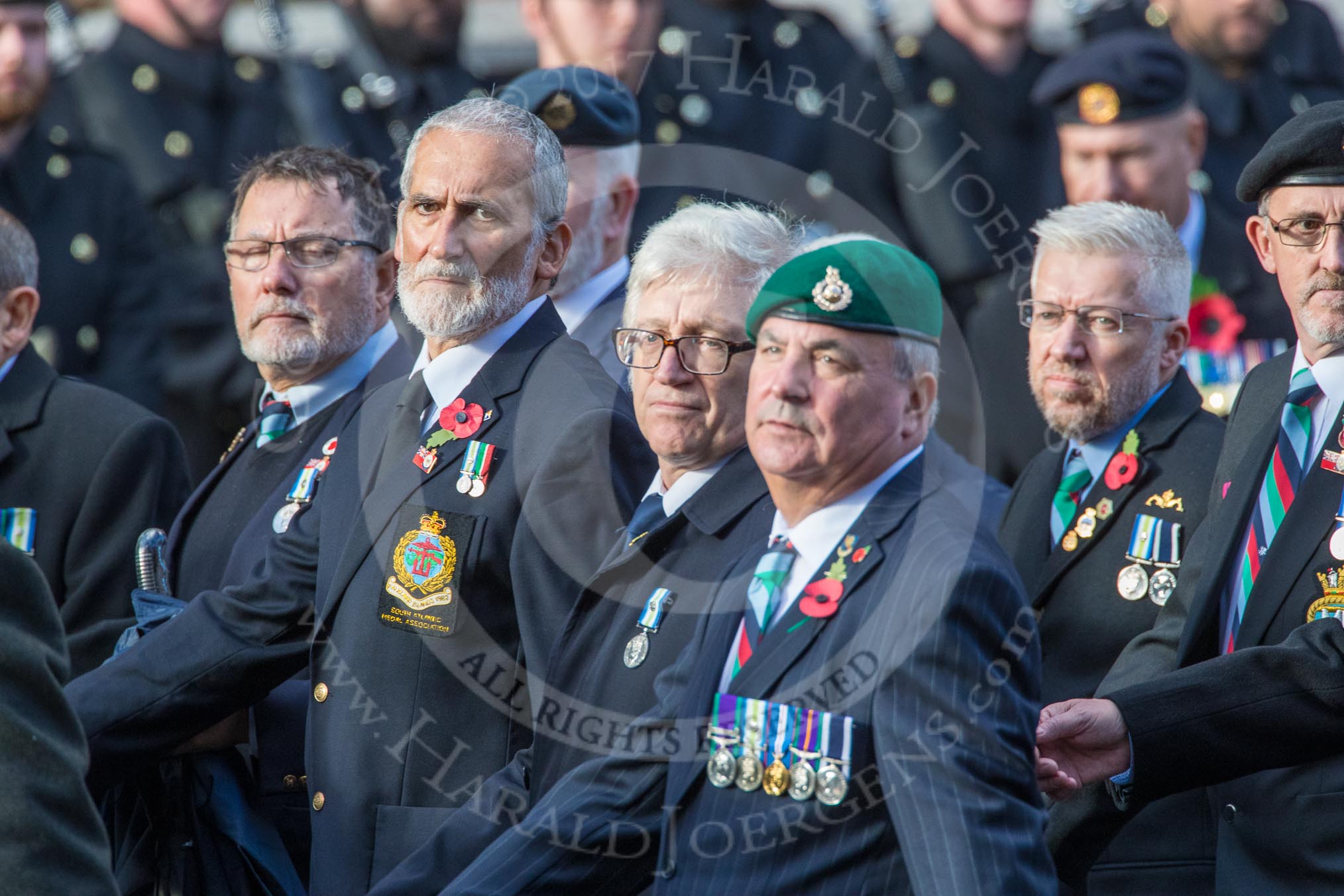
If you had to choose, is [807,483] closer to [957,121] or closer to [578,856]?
[578,856]

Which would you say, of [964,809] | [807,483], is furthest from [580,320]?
[964,809]

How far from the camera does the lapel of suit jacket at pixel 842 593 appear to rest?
109 inches

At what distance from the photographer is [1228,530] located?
3586mm

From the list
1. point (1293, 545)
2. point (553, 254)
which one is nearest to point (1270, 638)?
point (1293, 545)

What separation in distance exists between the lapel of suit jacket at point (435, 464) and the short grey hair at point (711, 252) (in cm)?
25

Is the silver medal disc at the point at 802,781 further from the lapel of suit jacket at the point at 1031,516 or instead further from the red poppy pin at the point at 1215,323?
the red poppy pin at the point at 1215,323

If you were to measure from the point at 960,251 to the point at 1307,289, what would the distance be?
10.5 ft

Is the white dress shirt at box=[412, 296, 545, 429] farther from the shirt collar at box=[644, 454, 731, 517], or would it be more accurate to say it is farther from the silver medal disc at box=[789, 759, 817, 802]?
the silver medal disc at box=[789, 759, 817, 802]

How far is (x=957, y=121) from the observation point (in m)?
7.15

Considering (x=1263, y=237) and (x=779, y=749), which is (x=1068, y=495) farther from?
(x=779, y=749)

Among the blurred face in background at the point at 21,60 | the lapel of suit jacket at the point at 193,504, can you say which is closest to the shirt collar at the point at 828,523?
the lapel of suit jacket at the point at 193,504

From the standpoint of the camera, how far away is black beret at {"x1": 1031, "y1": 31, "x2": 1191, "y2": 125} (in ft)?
19.0

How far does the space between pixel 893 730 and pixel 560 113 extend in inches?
118

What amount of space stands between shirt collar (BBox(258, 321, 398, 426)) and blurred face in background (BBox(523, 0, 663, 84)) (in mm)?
2107
